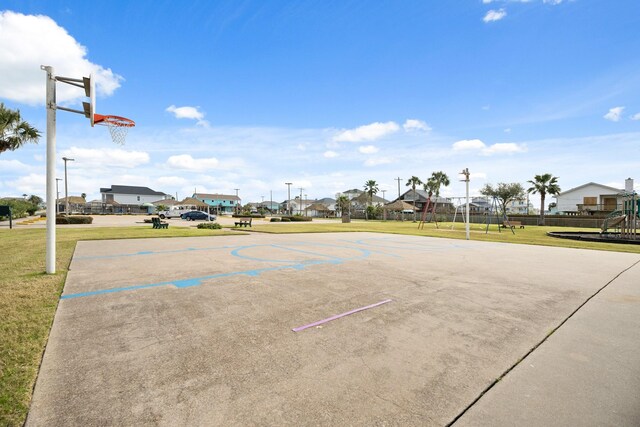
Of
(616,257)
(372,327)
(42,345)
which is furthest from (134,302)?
(616,257)

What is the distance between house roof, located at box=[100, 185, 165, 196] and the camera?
10191 centimetres

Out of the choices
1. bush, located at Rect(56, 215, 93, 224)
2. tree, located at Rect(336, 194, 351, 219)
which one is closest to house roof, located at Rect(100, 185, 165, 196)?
tree, located at Rect(336, 194, 351, 219)

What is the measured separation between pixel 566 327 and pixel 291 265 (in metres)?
6.70

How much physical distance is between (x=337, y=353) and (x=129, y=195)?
119152 mm

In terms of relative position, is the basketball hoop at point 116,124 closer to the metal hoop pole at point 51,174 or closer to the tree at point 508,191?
the metal hoop pole at point 51,174

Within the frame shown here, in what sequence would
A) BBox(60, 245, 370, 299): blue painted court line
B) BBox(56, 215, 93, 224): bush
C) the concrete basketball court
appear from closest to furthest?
the concrete basketball court → BBox(60, 245, 370, 299): blue painted court line → BBox(56, 215, 93, 224): bush

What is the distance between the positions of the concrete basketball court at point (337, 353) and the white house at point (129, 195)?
112m

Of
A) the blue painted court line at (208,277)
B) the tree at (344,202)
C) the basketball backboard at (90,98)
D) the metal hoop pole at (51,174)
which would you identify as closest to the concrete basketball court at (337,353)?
the blue painted court line at (208,277)

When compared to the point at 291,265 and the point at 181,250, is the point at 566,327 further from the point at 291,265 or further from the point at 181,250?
the point at 181,250

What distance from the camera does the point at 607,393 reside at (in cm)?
302

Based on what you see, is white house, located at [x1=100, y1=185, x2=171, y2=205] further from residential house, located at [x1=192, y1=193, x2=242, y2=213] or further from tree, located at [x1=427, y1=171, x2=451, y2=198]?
tree, located at [x1=427, y1=171, x2=451, y2=198]

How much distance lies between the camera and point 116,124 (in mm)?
9594

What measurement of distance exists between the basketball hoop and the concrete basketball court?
469cm

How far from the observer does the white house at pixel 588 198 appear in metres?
59.2
